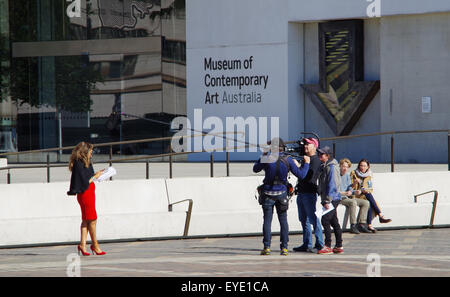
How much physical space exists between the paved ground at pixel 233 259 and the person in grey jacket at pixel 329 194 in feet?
0.82

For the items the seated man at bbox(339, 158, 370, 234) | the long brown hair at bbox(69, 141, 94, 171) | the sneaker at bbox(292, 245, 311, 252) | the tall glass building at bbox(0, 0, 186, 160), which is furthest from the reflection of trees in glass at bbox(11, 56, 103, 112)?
the sneaker at bbox(292, 245, 311, 252)

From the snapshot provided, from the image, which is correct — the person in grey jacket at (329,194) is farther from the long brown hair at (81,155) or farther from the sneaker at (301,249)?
the long brown hair at (81,155)

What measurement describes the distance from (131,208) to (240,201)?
2.07 meters

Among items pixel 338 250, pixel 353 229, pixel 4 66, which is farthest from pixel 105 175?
pixel 4 66

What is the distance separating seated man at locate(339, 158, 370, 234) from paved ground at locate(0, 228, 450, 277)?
587 millimetres

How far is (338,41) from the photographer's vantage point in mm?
26516

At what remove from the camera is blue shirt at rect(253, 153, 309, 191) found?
13.1m

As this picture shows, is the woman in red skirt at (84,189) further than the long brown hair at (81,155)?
No

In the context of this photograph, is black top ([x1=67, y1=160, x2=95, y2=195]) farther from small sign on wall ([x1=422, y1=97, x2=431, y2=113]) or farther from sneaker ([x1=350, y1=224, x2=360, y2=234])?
small sign on wall ([x1=422, y1=97, x2=431, y2=113])

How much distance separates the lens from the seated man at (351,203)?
16594 millimetres

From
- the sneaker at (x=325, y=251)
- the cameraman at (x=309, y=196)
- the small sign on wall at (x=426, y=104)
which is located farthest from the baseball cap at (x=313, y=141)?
the small sign on wall at (x=426, y=104)

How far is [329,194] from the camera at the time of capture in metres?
13.6

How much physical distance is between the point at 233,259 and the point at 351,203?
14.9ft

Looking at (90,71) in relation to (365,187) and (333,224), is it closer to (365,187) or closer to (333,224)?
(365,187)
